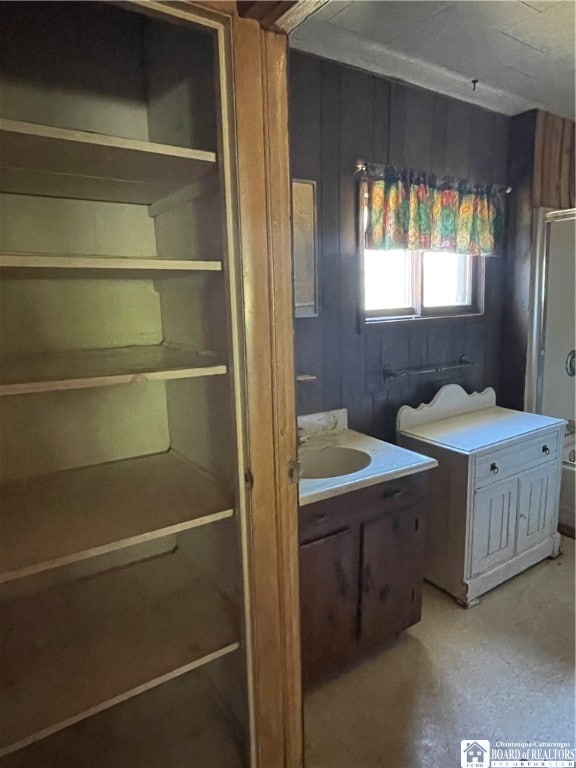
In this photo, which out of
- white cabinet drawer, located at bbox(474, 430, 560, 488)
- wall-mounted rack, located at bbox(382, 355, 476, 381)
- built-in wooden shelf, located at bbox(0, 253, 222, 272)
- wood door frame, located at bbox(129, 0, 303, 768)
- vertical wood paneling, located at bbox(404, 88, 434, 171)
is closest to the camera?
built-in wooden shelf, located at bbox(0, 253, 222, 272)

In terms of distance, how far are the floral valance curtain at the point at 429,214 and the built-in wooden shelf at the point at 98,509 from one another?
154cm

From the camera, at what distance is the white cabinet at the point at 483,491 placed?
2.27 metres

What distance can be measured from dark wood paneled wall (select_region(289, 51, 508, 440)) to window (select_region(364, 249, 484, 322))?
0.10 m

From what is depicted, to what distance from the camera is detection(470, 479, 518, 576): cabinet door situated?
90.1 inches

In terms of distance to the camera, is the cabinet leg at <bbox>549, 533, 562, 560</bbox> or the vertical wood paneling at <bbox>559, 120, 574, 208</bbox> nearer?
the cabinet leg at <bbox>549, 533, 562, 560</bbox>

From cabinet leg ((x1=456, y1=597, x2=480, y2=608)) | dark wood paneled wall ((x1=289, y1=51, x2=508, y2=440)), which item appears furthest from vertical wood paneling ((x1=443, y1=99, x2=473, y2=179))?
cabinet leg ((x1=456, y1=597, x2=480, y2=608))

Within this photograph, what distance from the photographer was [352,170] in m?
2.26

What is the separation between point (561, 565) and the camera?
2684mm

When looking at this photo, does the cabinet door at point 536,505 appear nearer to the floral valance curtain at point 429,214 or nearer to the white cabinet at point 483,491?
the white cabinet at point 483,491

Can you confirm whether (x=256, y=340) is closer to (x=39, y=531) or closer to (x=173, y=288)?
(x=173, y=288)

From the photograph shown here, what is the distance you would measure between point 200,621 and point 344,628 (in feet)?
2.60

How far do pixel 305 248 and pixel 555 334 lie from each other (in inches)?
71.1

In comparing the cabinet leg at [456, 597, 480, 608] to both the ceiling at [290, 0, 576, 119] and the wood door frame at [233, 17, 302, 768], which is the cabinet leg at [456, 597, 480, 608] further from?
the ceiling at [290, 0, 576, 119]

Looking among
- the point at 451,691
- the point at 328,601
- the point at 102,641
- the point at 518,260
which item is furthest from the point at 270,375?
the point at 518,260
